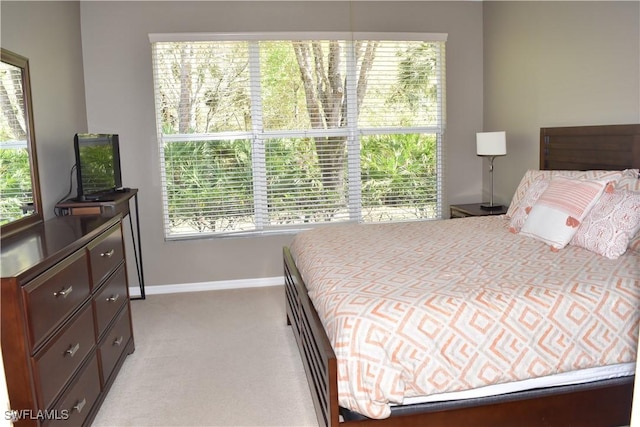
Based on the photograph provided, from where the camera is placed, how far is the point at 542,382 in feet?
7.04

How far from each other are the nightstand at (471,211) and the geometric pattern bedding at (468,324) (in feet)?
6.26

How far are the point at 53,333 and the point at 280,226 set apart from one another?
290cm

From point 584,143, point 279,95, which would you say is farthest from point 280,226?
point 584,143

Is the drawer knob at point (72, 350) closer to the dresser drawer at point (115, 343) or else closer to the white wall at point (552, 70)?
the dresser drawer at point (115, 343)

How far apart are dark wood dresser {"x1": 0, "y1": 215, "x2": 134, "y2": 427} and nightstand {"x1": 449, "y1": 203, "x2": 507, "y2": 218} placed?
2862 millimetres

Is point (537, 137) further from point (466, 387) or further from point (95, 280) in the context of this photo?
point (95, 280)

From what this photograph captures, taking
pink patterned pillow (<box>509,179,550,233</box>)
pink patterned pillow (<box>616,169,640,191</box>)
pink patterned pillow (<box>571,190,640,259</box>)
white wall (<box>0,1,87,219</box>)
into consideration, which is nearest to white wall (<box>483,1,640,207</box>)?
pink patterned pillow (<box>616,169,640,191</box>)

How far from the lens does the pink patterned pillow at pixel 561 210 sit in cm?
288

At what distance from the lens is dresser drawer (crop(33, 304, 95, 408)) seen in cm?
201

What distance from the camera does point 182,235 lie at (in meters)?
4.80

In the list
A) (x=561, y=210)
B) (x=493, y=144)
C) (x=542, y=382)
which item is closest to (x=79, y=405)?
(x=542, y=382)

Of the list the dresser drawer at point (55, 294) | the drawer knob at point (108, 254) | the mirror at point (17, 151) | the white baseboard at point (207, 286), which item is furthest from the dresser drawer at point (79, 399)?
the white baseboard at point (207, 286)

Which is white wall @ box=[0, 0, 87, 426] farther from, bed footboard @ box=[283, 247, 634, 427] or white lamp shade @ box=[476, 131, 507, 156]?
white lamp shade @ box=[476, 131, 507, 156]

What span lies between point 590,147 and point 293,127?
247 centimetres
